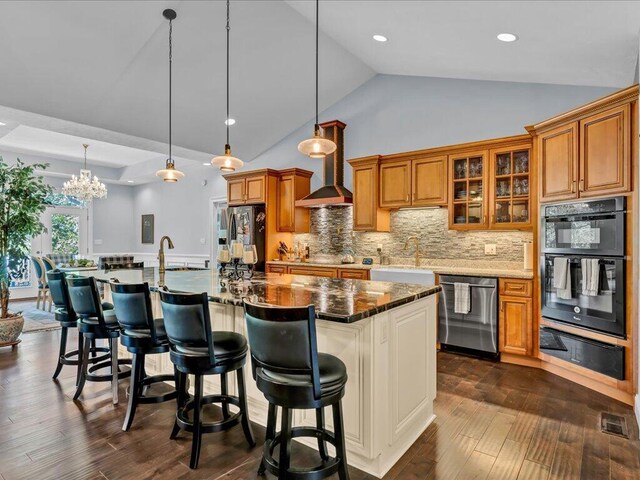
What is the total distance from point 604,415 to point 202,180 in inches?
303

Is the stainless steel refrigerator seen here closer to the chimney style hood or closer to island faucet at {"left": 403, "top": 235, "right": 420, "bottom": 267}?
the chimney style hood

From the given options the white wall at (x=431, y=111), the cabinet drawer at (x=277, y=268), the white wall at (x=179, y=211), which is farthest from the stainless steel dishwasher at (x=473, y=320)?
the white wall at (x=179, y=211)

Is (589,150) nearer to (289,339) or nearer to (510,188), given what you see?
(510,188)

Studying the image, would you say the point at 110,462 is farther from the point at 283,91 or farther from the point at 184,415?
the point at 283,91

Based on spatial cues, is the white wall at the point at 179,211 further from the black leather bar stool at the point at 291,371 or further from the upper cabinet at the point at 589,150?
the black leather bar stool at the point at 291,371

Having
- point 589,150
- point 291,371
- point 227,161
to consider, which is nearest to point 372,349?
point 291,371

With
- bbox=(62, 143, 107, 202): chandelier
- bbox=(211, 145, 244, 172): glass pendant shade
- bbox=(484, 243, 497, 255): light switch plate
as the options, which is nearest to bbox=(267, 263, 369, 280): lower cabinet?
bbox=(484, 243, 497, 255): light switch plate

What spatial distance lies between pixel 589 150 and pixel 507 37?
1228 mm

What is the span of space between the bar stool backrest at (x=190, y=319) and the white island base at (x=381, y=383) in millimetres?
647

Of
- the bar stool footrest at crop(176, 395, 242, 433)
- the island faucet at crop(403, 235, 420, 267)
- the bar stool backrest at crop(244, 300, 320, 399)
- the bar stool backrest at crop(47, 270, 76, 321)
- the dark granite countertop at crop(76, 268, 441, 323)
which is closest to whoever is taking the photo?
the bar stool backrest at crop(244, 300, 320, 399)

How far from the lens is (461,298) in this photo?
4.11 m

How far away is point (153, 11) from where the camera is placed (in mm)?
3711

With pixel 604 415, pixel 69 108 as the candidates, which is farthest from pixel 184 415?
pixel 69 108

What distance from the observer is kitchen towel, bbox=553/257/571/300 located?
11.1ft
